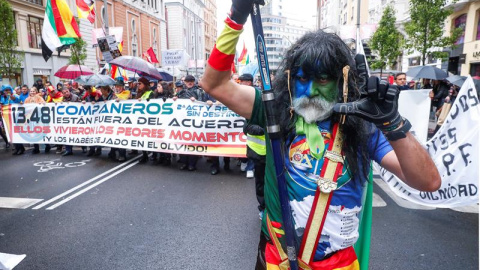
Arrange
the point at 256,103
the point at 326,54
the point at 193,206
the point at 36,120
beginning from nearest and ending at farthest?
the point at 326,54, the point at 256,103, the point at 193,206, the point at 36,120

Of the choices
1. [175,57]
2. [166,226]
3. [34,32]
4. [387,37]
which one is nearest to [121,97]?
[166,226]

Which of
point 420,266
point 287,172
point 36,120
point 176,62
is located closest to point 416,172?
point 287,172

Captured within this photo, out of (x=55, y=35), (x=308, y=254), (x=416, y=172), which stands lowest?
(x=308, y=254)

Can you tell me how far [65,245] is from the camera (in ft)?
13.1

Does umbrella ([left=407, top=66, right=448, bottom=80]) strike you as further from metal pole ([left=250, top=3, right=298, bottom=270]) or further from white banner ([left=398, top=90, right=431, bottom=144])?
metal pole ([left=250, top=3, right=298, bottom=270])

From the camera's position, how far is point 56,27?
954 cm

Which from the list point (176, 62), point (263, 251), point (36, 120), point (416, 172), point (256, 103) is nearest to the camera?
point (416, 172)

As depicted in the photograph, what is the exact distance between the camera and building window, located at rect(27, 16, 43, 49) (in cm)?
2407

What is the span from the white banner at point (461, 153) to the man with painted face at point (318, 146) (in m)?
3.01

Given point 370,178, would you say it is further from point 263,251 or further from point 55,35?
point 55,35

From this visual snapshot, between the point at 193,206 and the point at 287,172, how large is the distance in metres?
3.82

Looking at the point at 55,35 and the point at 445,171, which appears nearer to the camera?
the point at 445,171

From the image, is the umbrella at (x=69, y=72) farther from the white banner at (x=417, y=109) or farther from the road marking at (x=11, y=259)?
the white banner at (x=417, y=109)


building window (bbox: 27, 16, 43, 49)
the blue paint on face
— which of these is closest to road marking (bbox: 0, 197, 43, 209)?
the blue paint on face
